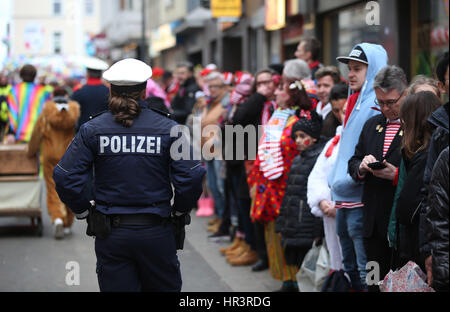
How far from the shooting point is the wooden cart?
9.84 meters

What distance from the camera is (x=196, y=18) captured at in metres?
25.2

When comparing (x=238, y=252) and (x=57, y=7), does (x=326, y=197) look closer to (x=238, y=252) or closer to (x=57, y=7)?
(x=238, y=252)

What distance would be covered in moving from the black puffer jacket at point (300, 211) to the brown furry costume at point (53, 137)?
3.66 m

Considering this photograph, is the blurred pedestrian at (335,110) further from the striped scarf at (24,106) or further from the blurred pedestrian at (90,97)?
the striped scarf at (24,106)

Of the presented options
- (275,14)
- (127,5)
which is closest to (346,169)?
(275,14)

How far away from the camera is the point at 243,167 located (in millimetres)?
8766

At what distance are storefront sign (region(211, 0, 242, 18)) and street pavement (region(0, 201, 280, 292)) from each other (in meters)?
10.3

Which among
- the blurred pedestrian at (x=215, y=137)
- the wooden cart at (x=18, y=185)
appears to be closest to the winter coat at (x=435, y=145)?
the blurred pedestrian at (x=215, y=137)

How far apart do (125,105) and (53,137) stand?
5.22 m

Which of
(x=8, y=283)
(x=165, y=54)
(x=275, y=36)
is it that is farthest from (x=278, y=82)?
(x=165, y=54)

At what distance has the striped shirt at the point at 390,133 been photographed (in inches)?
215

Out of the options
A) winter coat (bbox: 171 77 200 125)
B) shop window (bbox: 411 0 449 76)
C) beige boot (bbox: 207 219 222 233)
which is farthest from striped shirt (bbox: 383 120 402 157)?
winter coat (bbox: 171 77 200 125)

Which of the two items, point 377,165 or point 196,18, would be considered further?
point 196,18

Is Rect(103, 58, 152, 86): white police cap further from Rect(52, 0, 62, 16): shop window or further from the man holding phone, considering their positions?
Rect(52, 0, 62, 16): shop window
